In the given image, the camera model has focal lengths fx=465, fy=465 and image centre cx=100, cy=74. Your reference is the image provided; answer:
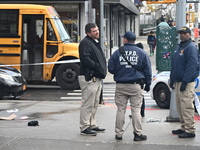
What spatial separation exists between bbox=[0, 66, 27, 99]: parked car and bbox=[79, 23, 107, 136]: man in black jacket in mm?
4836

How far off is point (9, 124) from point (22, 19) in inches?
321

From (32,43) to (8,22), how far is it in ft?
3.84

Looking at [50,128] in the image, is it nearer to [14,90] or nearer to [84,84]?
[84,84]

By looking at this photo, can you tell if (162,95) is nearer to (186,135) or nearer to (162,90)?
(162,90)

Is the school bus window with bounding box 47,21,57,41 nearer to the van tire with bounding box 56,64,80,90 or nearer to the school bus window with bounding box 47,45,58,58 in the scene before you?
the school bus window with bounding box 47,45,58,58

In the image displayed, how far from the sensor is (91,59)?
25.8ft

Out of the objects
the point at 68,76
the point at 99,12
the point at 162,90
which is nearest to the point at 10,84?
the point at 99,12

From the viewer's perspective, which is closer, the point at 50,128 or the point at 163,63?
the point at 50,128

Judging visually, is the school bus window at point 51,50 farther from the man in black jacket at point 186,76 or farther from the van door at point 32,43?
the man in black jacket at point 186,76

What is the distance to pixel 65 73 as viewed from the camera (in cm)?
1639

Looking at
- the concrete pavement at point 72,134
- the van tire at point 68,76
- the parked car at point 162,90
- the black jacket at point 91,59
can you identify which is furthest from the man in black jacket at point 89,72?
the van tire at point 68,76

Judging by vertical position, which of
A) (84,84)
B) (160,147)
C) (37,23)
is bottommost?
(160,147)

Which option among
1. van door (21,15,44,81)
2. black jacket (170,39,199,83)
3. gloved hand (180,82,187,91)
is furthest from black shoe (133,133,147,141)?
van door (21,15,44,81)

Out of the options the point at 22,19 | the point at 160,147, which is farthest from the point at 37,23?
the point at 160,147
